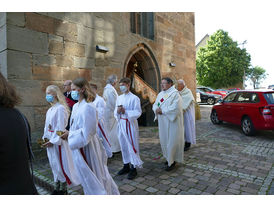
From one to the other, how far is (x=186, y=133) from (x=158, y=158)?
1.22m

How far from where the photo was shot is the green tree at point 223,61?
35250mm

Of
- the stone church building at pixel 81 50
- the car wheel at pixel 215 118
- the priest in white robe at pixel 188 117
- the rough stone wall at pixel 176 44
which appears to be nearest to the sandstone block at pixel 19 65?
the stone church building at pixel 81 50

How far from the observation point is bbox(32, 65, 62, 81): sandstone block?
4.95 metres

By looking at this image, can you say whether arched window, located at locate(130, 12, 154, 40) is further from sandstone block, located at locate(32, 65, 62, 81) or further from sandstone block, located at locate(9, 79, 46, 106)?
sandstone block, located at locate(9, 79, 46, 106)

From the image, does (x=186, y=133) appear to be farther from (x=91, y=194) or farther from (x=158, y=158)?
(x=91, y=194)

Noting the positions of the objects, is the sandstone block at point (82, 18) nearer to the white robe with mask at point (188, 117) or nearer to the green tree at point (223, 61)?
the white robe with mask at point (188, 117)

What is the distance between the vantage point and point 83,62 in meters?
6.04

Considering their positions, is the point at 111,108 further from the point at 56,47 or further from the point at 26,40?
the point at 26,40

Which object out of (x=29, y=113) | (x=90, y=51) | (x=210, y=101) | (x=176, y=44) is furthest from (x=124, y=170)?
(x=210, y=101)

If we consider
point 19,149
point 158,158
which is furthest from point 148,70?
point 19,149

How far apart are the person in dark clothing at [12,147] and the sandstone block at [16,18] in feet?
13.0

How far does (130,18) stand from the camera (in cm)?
805

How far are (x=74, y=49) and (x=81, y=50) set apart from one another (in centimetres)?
23

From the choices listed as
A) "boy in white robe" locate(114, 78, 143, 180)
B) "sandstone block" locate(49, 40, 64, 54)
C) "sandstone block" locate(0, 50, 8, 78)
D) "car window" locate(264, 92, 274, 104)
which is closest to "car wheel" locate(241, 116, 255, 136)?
"car window" locate(264, 92, 274, 104)
